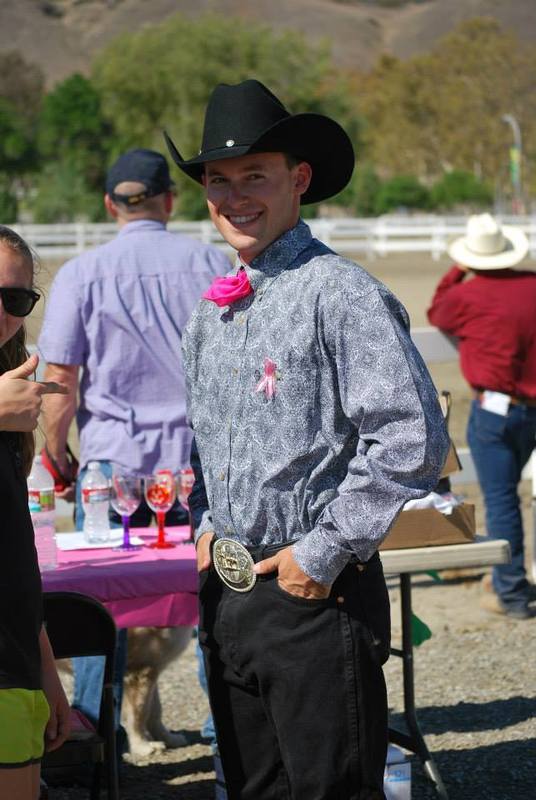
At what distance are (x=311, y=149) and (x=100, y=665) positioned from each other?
7.40ft

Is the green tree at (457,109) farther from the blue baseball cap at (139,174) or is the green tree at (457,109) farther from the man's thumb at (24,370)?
the man's thumb at (24,370)

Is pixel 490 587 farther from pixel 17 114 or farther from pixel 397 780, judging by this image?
pixel 17 114

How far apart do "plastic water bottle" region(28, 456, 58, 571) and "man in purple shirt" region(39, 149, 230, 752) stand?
0.41 m

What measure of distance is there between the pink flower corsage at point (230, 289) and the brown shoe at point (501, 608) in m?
4.12

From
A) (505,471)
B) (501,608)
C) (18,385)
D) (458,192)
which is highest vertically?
(18,385)

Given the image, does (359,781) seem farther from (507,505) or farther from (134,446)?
(507,505)

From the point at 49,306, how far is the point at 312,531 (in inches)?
95.4

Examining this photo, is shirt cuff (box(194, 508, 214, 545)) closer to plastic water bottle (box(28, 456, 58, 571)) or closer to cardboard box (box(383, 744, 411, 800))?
plastic water bottle (box(28, 456, 58, 571))

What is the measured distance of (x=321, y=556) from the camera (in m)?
2.83

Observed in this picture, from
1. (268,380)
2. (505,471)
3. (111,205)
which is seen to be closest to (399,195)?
(505,471)

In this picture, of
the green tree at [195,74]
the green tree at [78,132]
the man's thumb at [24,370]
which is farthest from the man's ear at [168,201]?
the green tree at [78,132]

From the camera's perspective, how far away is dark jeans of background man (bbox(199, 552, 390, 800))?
291 cm

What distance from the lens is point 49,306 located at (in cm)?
501

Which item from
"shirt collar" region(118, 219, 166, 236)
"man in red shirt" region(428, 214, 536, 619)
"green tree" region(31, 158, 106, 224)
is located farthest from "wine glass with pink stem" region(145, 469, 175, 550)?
"green tree" region(31, 158, 106, 224)
